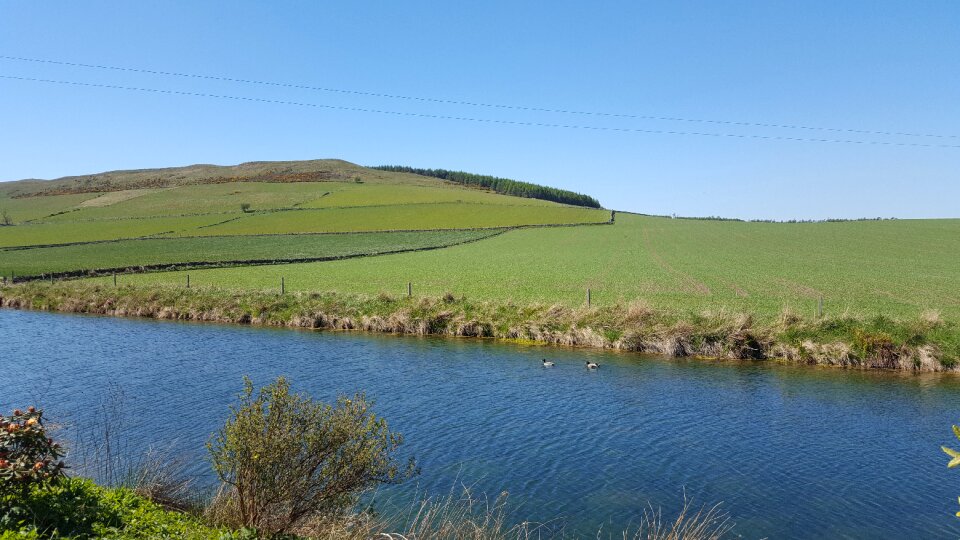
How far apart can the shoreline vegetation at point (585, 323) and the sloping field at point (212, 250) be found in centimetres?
1986

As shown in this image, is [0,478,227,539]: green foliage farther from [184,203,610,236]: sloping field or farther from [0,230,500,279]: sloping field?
[184,203,610,236]: sloping field

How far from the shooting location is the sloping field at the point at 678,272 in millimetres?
39750

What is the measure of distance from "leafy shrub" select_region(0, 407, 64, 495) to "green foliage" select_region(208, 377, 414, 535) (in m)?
2.13

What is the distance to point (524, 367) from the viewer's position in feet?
89.4

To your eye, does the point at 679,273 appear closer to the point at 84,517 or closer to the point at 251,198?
the point at 84,517

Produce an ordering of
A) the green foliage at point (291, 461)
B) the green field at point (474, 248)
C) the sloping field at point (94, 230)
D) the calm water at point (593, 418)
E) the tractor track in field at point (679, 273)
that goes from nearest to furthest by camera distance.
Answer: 1. the green foliage at point (291, 461)
2. the calm water at point (593, 418)
3. the green field at point (474, 248)
4. the tractor track in field at point (679, 273)
5. the sloping field at point (94, 230)

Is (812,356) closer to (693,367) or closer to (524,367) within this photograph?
(693,367)

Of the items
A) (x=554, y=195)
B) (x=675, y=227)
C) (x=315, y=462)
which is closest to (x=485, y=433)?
(x=315, y=462)

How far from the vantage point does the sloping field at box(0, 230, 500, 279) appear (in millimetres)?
62875

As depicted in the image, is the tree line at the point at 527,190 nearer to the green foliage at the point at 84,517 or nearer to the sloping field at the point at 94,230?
the sloping field at the point at 94,230

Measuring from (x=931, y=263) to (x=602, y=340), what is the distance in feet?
146

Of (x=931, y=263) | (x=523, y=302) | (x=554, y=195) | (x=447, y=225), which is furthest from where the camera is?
(x=554, y=195)

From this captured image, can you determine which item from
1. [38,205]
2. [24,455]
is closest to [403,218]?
[38,205]

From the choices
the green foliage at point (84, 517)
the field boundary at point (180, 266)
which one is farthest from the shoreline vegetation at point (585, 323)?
the green foliage at point (84, 517)
